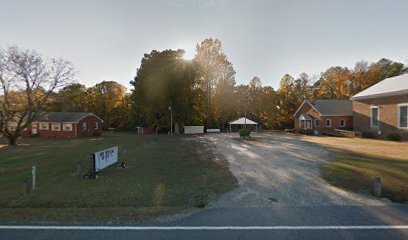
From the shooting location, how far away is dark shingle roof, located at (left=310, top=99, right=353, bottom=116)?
3638 cm

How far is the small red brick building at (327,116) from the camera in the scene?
3625cm

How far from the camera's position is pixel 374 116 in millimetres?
27891

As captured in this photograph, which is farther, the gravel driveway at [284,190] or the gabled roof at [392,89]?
the gabled roof at [392,89]

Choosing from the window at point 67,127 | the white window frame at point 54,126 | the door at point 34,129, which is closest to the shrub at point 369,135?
the window at point 67,127

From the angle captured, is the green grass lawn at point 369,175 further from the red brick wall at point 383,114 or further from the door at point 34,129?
the door at point 34,129

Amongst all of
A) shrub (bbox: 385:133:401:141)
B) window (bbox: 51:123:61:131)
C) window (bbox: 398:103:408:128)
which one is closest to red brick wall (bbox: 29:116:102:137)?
window (bbox: 51:123:61:131)

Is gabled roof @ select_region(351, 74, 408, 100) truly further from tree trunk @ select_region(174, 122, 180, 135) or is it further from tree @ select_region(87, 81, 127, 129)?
tree @ select_region(87, 81, 127, 129)

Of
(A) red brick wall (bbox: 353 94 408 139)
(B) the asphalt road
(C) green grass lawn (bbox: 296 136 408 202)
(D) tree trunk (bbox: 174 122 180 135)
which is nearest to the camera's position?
(B) the asphalt road

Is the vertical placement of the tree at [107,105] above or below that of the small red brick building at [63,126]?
above

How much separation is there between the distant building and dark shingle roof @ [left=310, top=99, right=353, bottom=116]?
5.52 meters

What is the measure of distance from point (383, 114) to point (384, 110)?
0.48m

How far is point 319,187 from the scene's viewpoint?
781cm

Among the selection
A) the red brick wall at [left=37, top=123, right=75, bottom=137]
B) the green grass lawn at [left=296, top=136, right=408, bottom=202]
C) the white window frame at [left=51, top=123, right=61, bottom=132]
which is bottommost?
the green grass lawn at [left=296, top=136, right=408, bottom=202]
